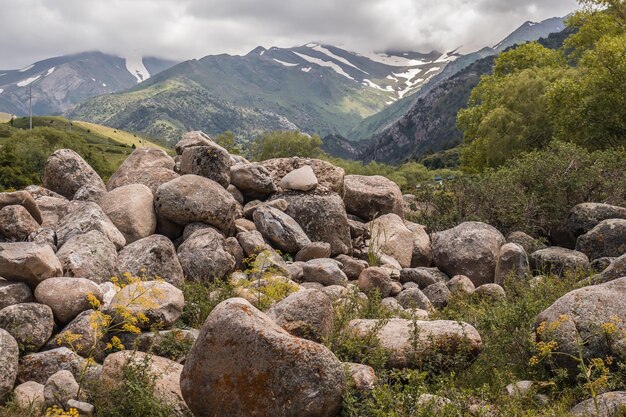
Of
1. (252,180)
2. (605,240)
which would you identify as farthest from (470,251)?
(252,180)

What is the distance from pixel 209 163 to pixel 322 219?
4417 mm

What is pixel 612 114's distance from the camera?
2777cm

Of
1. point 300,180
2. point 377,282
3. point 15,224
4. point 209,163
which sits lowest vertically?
point 377,282

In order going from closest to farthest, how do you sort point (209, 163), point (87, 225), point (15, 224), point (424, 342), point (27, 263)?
point (424, 342)
point (27, 263)
point (15, 224)
point (87, 225)
point (209, 163)

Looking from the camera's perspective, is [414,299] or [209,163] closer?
[414,299]

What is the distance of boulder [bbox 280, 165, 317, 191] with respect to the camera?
707 inches

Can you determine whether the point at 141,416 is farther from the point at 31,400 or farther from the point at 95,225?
the point at 95,225

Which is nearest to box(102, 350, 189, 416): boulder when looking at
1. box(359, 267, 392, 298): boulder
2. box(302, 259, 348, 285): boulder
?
box(302, 259, 348, 285): boulder

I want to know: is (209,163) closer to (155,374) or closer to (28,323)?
(28,323)

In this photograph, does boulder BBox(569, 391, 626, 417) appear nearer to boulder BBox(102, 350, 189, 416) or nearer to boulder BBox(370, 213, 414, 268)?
boulder BBox(102, 350, 189, 416)

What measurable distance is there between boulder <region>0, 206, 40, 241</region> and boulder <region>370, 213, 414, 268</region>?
10.5 meters

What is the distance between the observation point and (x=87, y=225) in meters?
12.7

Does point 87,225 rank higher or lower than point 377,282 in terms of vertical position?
higher

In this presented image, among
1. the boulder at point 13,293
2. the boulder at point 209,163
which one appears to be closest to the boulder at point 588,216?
the boulder at point 209,163
